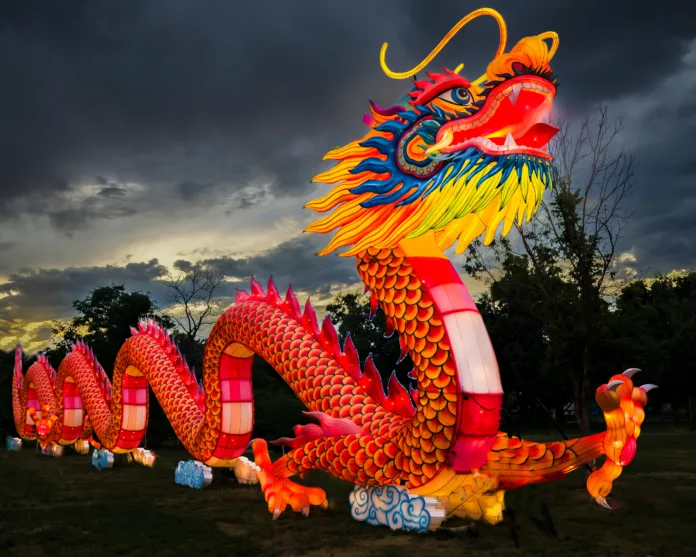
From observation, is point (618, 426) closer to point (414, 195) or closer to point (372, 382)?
point (414, 195)

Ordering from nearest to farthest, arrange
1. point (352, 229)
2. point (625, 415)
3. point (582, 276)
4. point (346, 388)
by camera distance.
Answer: point (625, 415)
point (352, 229)
point (346, 388)
point (582, 276)

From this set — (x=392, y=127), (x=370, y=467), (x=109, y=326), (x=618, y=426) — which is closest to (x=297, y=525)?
(x=370, y=467)

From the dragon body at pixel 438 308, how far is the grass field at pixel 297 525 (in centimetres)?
36

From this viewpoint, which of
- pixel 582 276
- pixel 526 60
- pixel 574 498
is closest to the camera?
pixel 526 60

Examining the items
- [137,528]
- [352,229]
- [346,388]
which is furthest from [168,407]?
[352,229]

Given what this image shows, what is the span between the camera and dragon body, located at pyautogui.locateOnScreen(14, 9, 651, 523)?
4930mm

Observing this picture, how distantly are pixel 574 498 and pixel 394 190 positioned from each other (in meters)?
4.38

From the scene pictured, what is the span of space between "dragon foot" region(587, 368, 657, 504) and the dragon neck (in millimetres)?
826

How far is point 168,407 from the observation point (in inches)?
376

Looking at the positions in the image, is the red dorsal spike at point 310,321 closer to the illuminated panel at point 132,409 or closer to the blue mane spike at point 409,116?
the blue mane spike at point 409,116

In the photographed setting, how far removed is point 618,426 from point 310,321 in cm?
352

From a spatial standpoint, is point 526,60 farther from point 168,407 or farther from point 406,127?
point 168,407

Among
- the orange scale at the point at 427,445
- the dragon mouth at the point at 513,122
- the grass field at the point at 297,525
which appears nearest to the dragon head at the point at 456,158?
the dragon mouth at the point at 513,122

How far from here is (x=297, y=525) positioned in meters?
5.88
